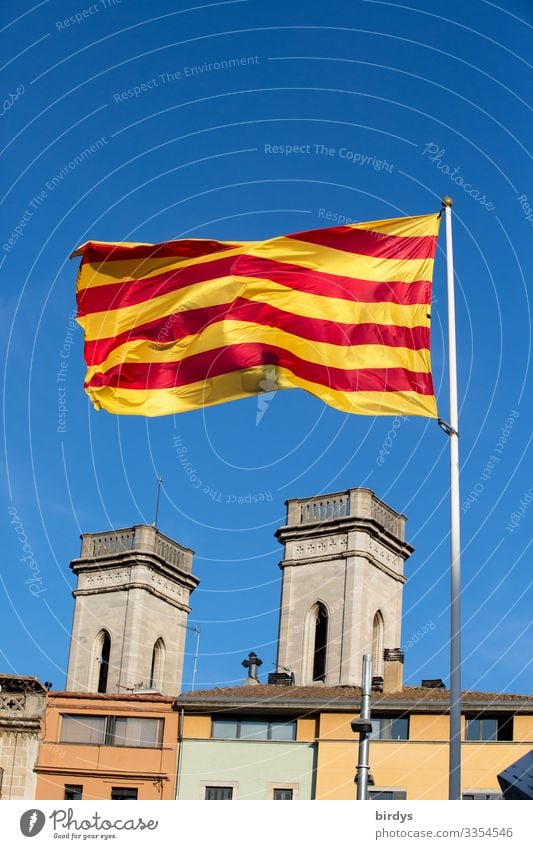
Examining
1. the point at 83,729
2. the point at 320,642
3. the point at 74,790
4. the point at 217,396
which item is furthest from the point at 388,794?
the point at 217,396

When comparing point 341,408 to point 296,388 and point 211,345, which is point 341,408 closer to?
point 296,388

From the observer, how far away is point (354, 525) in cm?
7112

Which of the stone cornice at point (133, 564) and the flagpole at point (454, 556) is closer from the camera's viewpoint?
the flagpole at point (454, 556)

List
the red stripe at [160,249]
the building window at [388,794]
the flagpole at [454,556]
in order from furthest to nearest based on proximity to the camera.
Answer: the building window at [388,794]
the red stripe at [160,249]
the flagpole at [454,556]

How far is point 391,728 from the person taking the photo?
166 ft

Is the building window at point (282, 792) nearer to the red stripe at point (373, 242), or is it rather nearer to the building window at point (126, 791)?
the building window at point (126, 791)

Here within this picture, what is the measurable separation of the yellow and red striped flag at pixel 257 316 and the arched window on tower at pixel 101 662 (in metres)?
57.7

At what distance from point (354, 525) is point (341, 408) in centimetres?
5077

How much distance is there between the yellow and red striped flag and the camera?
21.2 m

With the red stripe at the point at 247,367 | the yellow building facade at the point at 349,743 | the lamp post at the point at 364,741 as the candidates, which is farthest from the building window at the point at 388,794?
the red stripe at the point at 247,367

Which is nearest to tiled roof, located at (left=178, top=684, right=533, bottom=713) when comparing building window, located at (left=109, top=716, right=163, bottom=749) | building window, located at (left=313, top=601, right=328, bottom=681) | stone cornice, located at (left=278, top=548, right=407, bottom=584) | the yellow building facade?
the yellow building facade

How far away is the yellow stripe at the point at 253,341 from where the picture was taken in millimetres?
21000
